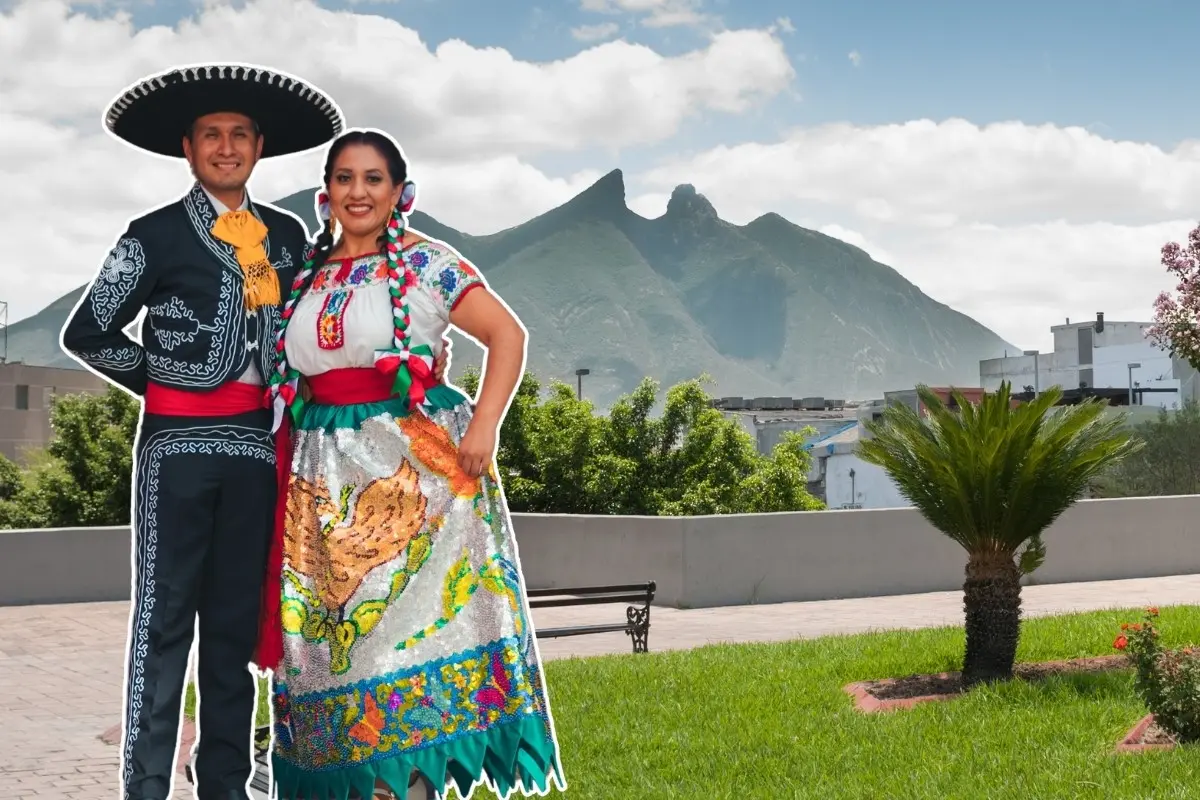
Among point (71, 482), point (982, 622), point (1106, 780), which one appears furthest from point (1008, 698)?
point (71, 482)

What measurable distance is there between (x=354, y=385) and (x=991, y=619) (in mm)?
5438

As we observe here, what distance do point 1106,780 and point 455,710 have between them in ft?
10.1

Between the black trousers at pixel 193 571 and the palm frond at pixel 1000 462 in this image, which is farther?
the palm frond at pixel 1000 462

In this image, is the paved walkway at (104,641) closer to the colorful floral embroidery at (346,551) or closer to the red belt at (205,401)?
the colorful floral embroidery at (346,551)

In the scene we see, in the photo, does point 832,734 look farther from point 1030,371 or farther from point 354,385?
point 1030,371

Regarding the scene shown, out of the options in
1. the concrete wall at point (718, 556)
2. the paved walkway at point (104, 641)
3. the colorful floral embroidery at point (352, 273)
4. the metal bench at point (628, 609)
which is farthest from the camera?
the concrete wall at point (718, 556)

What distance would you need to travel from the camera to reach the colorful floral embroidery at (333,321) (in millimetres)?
4414

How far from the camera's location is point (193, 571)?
4.43 m

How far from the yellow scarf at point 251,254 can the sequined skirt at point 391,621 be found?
386mm

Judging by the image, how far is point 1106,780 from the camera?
6.11 m

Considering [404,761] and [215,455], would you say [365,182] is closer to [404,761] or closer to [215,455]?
[215,455]

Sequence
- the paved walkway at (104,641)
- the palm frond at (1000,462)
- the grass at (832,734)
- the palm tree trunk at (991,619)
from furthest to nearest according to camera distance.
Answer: the palm frond at (1000,462), the palm tree trunk at (991,619), the paved walkway at (104,641), the grass at (832,734)

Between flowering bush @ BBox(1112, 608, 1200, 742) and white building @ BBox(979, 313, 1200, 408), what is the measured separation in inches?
2104

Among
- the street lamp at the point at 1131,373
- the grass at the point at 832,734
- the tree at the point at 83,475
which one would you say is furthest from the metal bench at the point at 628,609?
the street lamp at the point at 1131,373
